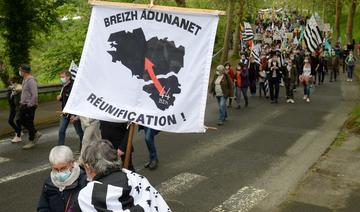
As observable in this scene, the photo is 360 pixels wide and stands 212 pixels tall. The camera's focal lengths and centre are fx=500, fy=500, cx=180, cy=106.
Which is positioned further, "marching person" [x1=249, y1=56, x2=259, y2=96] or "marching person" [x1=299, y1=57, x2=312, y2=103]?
"marching person" [x1=249, y1=56, x2=259, y2=96]

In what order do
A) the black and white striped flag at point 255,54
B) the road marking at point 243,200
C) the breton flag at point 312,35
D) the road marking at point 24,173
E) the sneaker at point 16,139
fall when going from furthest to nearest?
the black and white striped flag at point 255,54, the breton flag at point 312,35, the sneaker at point 16,139, the road marking at point 24,173, the road marking at point 243,200

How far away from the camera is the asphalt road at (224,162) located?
766cm

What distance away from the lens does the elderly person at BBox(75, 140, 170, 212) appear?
3219mm

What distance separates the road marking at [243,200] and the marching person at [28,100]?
4.96m

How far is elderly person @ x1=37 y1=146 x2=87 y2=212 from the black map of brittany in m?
1.64

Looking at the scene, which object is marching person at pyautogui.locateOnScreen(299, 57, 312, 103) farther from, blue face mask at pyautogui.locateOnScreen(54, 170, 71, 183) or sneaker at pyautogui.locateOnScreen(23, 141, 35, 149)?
blue face mask at pyautogui.locateOnScreen(54, 170, 71, 183)

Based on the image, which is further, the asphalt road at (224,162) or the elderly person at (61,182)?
the asphalt road at (224,162)

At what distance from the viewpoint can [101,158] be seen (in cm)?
343

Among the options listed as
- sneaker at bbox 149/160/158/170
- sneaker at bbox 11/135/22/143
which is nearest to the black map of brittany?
sneaker at bbox 149/160/158/170

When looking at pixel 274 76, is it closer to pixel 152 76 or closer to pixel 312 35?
pixel 312 35

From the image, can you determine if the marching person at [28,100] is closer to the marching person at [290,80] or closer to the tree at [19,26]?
the tree at [19,26]

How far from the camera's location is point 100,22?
5602 mm

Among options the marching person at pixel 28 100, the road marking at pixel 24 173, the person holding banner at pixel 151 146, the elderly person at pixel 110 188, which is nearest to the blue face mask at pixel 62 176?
the elderly person at pixel 110 188

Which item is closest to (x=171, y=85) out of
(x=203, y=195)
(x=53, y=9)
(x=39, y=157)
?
(x=203, y=195)
